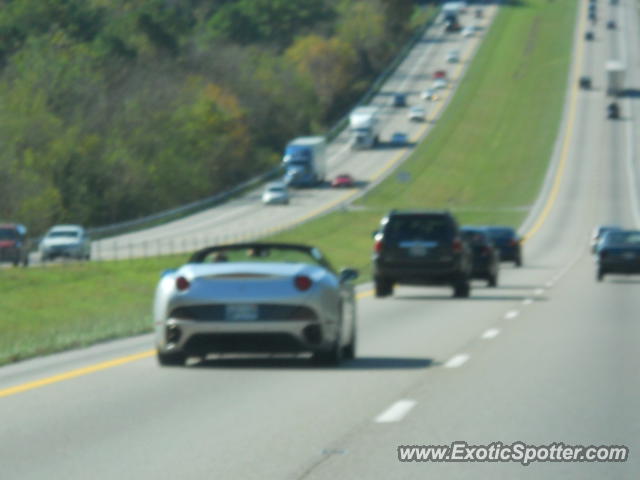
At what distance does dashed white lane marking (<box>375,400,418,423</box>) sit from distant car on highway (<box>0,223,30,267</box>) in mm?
47239

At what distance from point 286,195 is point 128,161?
1046 centimetres

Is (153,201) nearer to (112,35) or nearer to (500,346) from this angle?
(112,35)

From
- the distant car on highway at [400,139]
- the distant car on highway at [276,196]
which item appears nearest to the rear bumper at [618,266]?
the distant car on highway at [276,196]

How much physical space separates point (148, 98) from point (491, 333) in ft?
338

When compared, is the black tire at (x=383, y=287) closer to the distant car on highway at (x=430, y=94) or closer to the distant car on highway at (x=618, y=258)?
the distant car on highway at (x=618, y=258)

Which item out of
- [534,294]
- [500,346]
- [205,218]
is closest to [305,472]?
[500,346]

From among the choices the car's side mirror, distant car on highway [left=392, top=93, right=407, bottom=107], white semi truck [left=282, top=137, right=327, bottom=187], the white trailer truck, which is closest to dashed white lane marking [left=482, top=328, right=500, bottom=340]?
the car's side mirror

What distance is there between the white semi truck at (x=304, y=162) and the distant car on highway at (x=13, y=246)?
52011mm

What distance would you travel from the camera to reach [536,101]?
150500 mm

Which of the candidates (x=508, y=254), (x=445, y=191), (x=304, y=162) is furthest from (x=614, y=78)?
(x=508, y=254)

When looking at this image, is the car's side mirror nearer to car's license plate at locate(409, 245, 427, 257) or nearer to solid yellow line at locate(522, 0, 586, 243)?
car's license plate at locate(409, 245, 427, 257)

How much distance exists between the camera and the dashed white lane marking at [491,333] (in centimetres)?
2086

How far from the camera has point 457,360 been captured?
17188 millimetres

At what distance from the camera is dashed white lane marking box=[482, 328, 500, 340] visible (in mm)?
20859
